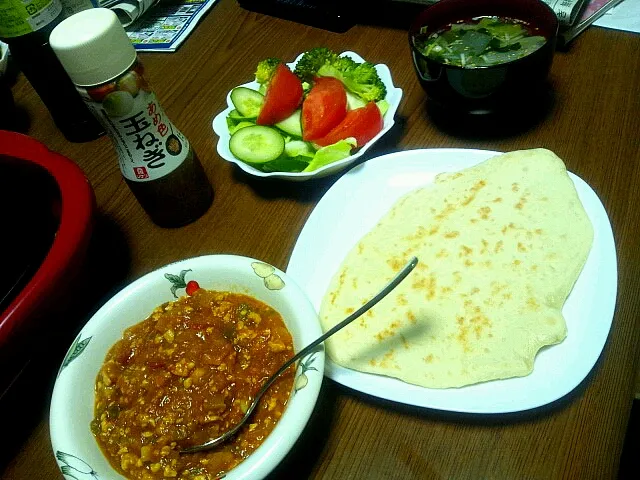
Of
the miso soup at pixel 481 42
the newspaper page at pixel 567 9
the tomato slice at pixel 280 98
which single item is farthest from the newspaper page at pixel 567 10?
the tomato slice at pixel 280 98

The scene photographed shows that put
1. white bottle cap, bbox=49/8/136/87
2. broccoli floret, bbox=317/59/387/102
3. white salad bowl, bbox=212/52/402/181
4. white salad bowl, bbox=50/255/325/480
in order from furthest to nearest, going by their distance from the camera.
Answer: broccoli floret, bbox=317/59/387/102
white salad bowl, bbox=212/52/402/181
white bottle cap, bbox=49/8/136/87
white salad bowl, bbox=50/255/325/480

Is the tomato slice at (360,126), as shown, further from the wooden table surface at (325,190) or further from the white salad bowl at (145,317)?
the white salad bowl at (145,317)

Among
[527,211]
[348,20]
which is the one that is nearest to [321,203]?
[527,211]

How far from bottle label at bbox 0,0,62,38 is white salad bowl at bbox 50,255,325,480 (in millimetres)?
848

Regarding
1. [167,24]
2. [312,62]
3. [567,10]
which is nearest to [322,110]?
[312,62]

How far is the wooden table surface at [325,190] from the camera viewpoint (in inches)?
38.5

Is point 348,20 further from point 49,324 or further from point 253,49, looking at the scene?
point 49,324

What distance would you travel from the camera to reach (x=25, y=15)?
144 cm

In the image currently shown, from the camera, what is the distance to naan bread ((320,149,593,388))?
3.40 ft

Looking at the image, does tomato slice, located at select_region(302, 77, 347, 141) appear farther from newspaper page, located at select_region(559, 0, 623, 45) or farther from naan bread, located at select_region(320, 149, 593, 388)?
newspaper page, located at select_region(559, 0, 623, 45)

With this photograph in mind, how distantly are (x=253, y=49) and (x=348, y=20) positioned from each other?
359mm

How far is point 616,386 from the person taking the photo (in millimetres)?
1000

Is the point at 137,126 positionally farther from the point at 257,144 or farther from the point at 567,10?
the point at 567,10

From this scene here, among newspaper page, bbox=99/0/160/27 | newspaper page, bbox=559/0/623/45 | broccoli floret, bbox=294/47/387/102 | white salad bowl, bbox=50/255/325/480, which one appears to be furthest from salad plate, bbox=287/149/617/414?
newspaper page, bbox=99/0/160/27
